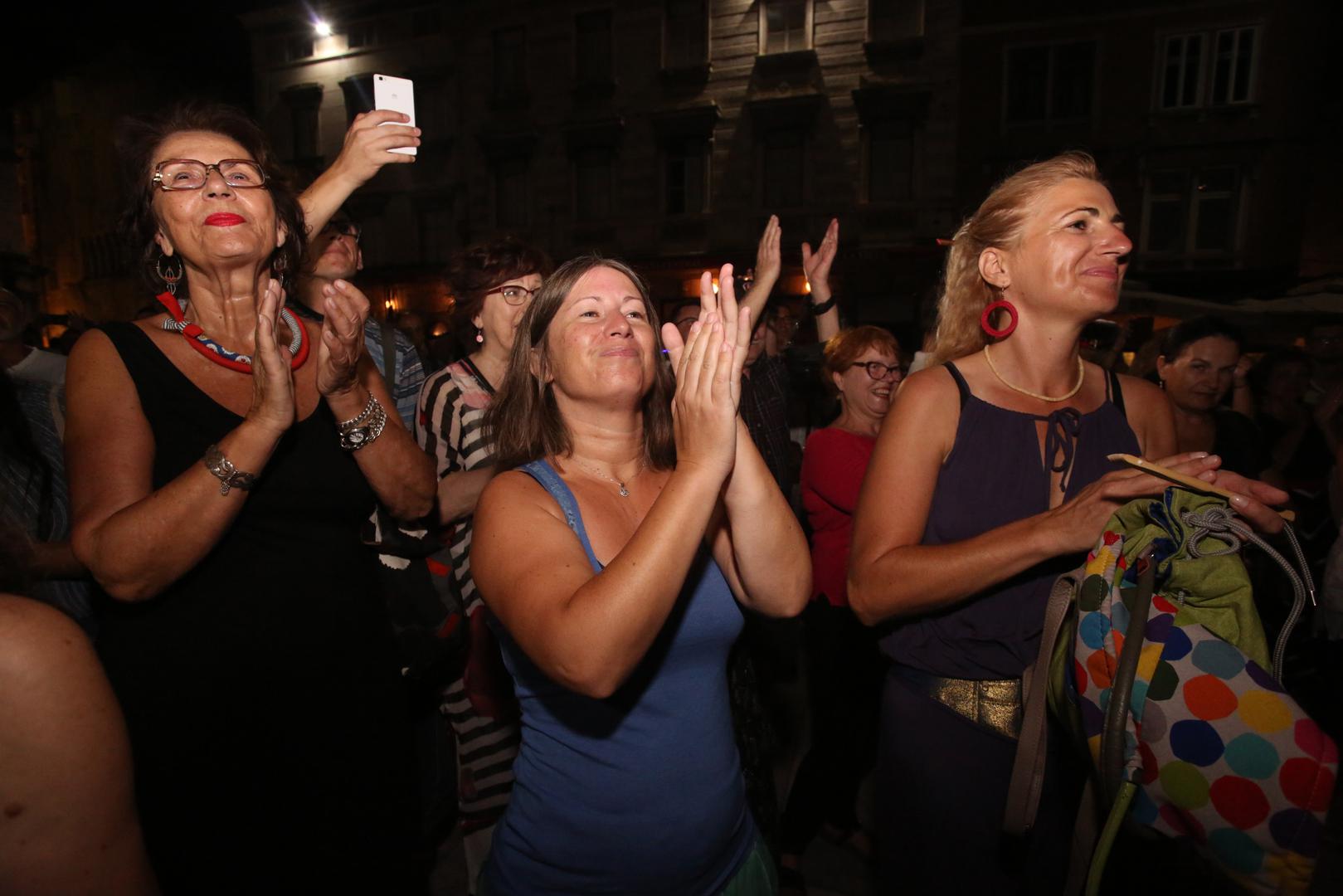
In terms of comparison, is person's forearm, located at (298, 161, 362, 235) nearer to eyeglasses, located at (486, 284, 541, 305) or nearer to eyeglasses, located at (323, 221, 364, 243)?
eyeglasses, located at (323, 221, 364, 243)

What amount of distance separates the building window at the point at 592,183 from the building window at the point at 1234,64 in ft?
46.5

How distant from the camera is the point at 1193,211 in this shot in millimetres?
15672

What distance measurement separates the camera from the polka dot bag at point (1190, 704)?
43.4 inches

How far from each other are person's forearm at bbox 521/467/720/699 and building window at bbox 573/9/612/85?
63.7 ft

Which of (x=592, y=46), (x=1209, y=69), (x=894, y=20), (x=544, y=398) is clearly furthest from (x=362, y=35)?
(x=544, y=398)

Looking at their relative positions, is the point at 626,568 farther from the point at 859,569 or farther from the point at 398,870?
the point at 398,870

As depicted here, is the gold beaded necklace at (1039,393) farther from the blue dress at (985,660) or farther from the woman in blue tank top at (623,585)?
the woman in blue tank top at (623,585)

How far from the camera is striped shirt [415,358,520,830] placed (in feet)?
8.23

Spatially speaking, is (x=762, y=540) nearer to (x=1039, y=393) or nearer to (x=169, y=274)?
(x=1039, y=393)

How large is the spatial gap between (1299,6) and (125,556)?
Answer: 2177 centimetres

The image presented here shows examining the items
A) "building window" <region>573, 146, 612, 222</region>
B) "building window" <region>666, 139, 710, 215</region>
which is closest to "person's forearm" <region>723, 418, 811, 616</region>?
"building window" <region>666, 139, 710, 215</region>

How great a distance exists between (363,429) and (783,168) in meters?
Result: 16.8

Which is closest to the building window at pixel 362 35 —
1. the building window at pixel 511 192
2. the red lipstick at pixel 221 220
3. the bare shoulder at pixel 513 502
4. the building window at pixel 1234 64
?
the building window at pixel 511 192

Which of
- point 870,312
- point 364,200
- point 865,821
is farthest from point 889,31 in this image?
point 865,821
